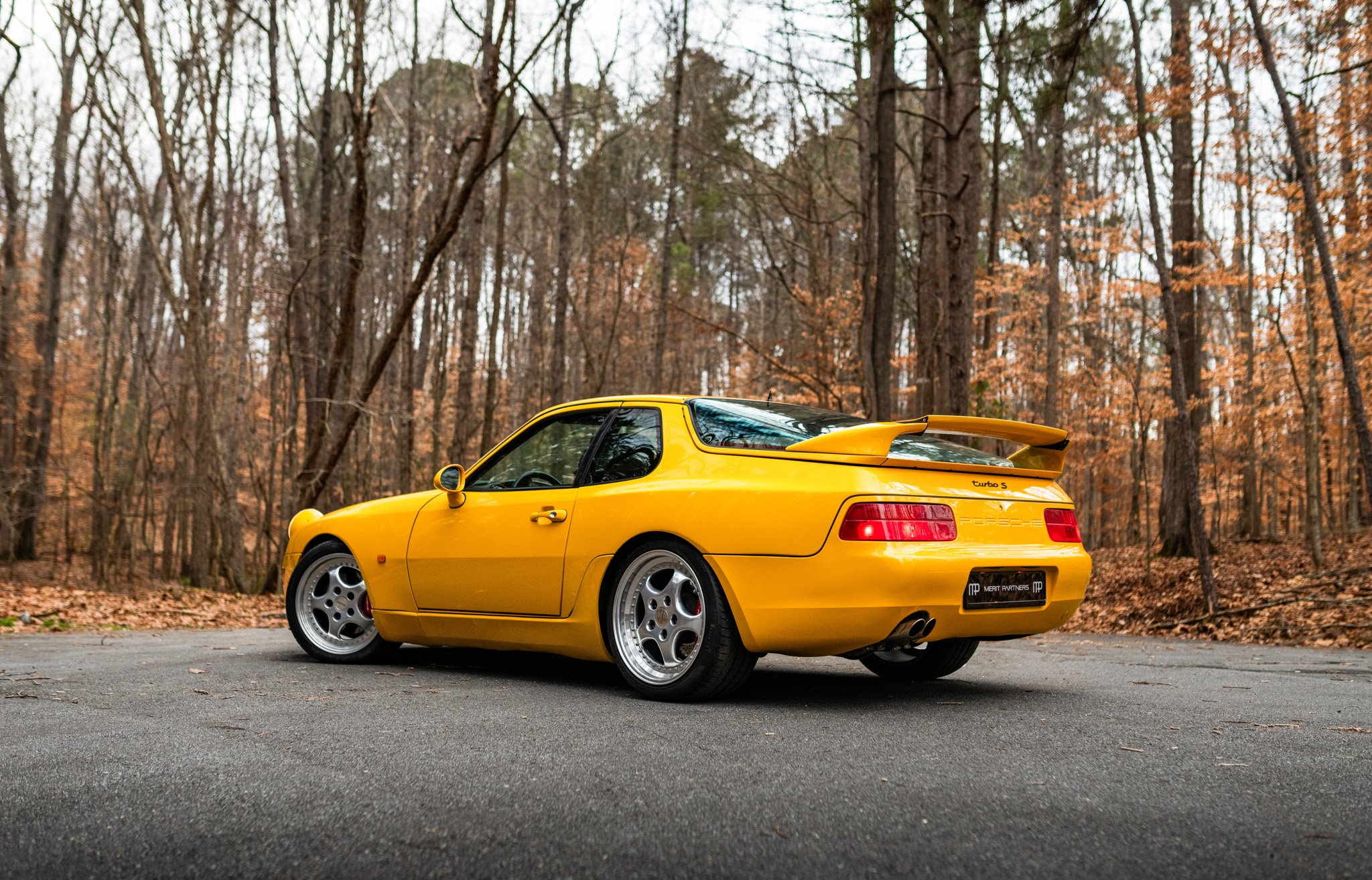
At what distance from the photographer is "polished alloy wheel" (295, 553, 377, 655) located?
6488 millimetres

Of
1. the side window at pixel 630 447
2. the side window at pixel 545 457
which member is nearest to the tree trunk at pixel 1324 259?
the side window at pixel 630 447

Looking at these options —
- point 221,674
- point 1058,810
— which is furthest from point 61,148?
point 1058,810

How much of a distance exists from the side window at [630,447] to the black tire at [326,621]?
1947 mm

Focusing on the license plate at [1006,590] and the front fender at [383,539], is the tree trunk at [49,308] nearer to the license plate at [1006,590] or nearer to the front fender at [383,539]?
the front fender at [383,539]

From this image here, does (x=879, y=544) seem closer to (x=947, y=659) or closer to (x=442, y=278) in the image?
(x=947, y=659)

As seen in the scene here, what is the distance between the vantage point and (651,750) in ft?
12.2

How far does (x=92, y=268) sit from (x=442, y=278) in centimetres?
892

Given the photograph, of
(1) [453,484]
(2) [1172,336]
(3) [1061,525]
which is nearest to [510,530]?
(1) [453,484]

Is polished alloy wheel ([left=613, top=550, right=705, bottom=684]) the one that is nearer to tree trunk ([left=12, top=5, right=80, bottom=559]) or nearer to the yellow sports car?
the yellow sports car

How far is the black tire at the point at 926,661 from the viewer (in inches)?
224

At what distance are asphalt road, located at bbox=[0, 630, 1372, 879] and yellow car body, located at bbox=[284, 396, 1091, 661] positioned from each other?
1.19ft

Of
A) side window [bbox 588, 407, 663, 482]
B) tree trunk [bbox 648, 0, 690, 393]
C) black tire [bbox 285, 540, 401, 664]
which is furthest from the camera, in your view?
tree trunk [bbox 648, 0, 690, 393]

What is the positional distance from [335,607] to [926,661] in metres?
3.54

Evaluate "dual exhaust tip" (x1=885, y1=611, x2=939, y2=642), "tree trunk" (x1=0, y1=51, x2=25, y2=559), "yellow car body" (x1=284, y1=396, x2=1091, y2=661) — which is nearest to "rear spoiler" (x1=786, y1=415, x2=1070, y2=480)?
"yellow car body" (x1=284, y1=396, x2=1091, y2=661)
